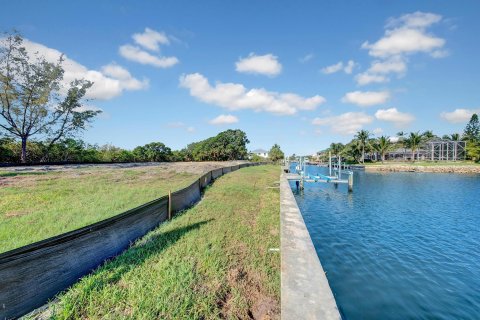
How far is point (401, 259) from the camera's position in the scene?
7.39 metres

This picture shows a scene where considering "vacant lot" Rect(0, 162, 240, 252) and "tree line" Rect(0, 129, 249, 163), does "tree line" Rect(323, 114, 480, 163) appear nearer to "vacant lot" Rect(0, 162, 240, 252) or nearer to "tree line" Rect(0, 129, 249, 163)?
"tree line" Rect(0, 129, 249, 163)

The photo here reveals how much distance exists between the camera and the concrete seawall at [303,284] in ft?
10.2

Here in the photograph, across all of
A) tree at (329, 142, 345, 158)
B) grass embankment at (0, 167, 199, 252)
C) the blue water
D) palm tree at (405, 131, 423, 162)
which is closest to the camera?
the blue water

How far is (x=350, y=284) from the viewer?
231 inches

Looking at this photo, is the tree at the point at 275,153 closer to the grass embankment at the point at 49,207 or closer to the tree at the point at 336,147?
the tree at the point at 336,147

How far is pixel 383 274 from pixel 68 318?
7.24m

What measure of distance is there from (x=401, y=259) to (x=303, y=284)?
5628mm

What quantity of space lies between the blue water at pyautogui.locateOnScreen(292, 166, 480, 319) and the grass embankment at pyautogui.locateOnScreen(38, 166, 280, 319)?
7.18 ft

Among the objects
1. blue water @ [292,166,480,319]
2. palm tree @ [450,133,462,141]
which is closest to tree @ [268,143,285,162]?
palm tree @ [450,133,462,141]

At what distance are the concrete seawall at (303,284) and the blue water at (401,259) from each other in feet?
4.40

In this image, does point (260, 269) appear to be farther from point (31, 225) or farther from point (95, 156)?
point (95, 156)

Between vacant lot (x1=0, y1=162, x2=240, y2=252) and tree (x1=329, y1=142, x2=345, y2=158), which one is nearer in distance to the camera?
vacant lot (x1=0, y1=162, x2=240, y2=252)

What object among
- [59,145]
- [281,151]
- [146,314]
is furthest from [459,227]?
[281,151]

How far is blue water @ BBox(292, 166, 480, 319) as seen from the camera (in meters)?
5.12
